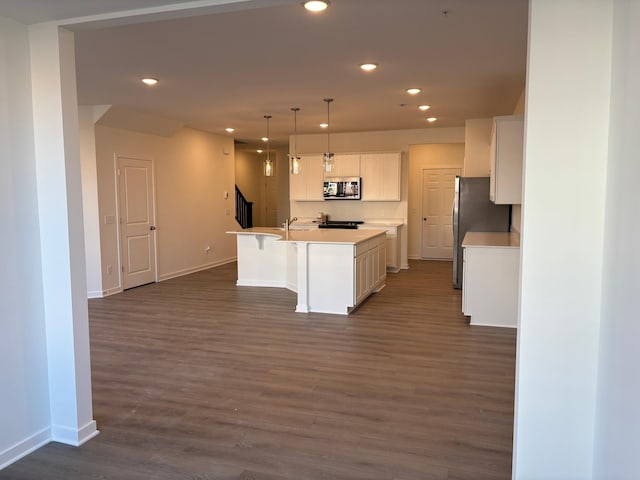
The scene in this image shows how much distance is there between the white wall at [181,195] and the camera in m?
6.99

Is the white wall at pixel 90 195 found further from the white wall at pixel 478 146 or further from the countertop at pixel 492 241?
the white wall at pixel 478 146

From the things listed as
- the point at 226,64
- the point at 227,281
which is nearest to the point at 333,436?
the point at 226,64

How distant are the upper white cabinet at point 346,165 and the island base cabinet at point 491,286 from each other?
4.32m

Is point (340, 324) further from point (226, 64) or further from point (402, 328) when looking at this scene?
point (226, 64)

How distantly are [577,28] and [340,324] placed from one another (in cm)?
404

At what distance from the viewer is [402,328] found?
204 inches

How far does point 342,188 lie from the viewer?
30.5 ft

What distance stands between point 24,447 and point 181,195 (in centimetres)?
635

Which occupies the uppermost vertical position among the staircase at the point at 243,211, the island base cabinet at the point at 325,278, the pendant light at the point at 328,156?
the pendant light at the point at 328,156

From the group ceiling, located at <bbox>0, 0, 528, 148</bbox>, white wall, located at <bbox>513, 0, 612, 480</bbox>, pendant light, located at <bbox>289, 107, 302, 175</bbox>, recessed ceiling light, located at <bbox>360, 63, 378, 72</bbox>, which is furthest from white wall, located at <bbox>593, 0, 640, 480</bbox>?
pendant light, located at <bbox>289, 107, 302, 175</bbox>

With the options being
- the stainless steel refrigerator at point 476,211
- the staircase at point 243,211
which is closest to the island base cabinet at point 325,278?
the stainless steel refrigerator at point 476,211

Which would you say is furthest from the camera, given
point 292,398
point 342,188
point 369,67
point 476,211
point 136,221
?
point 342,188

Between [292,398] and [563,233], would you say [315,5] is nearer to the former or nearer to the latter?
[563,233]

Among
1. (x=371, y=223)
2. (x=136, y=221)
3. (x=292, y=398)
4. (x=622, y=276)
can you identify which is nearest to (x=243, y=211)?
(x=371, y=223)
